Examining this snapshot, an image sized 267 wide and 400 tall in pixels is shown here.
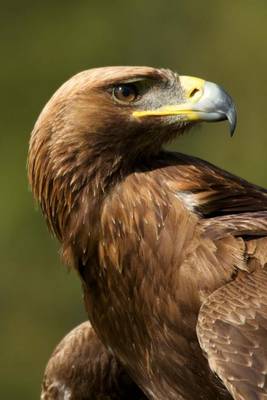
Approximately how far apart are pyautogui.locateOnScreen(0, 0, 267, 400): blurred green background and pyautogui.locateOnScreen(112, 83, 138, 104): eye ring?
11.9m

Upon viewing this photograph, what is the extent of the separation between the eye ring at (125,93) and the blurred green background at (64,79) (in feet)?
38.9

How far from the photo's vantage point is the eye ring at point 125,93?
25.9 ft

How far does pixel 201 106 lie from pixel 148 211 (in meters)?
0.51

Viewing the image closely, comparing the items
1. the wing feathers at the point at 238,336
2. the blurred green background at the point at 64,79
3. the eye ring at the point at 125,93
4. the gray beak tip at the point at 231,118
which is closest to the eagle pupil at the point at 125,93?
the eye ring at the point at 125,93

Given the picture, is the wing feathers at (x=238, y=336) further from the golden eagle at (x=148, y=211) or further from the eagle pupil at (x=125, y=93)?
the eagle pupil at (x=125, y=93)

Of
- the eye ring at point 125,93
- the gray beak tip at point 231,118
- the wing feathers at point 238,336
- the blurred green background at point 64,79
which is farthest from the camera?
the blurred green background at point 64,79

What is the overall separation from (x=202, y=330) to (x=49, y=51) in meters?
16.8

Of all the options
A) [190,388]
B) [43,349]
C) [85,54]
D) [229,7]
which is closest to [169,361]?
[190,388]

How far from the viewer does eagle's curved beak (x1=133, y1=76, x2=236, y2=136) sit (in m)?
7.71

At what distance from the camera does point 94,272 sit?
8016 millimetres

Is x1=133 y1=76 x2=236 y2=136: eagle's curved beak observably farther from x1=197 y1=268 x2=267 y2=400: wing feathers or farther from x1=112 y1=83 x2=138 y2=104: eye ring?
x1=197 y1=268 x2=267 y2=400: wing feathers

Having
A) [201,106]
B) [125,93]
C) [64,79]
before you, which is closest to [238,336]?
[201,106]

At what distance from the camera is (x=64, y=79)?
22750 mm

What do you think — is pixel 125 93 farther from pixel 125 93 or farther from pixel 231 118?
pixel 231 118
